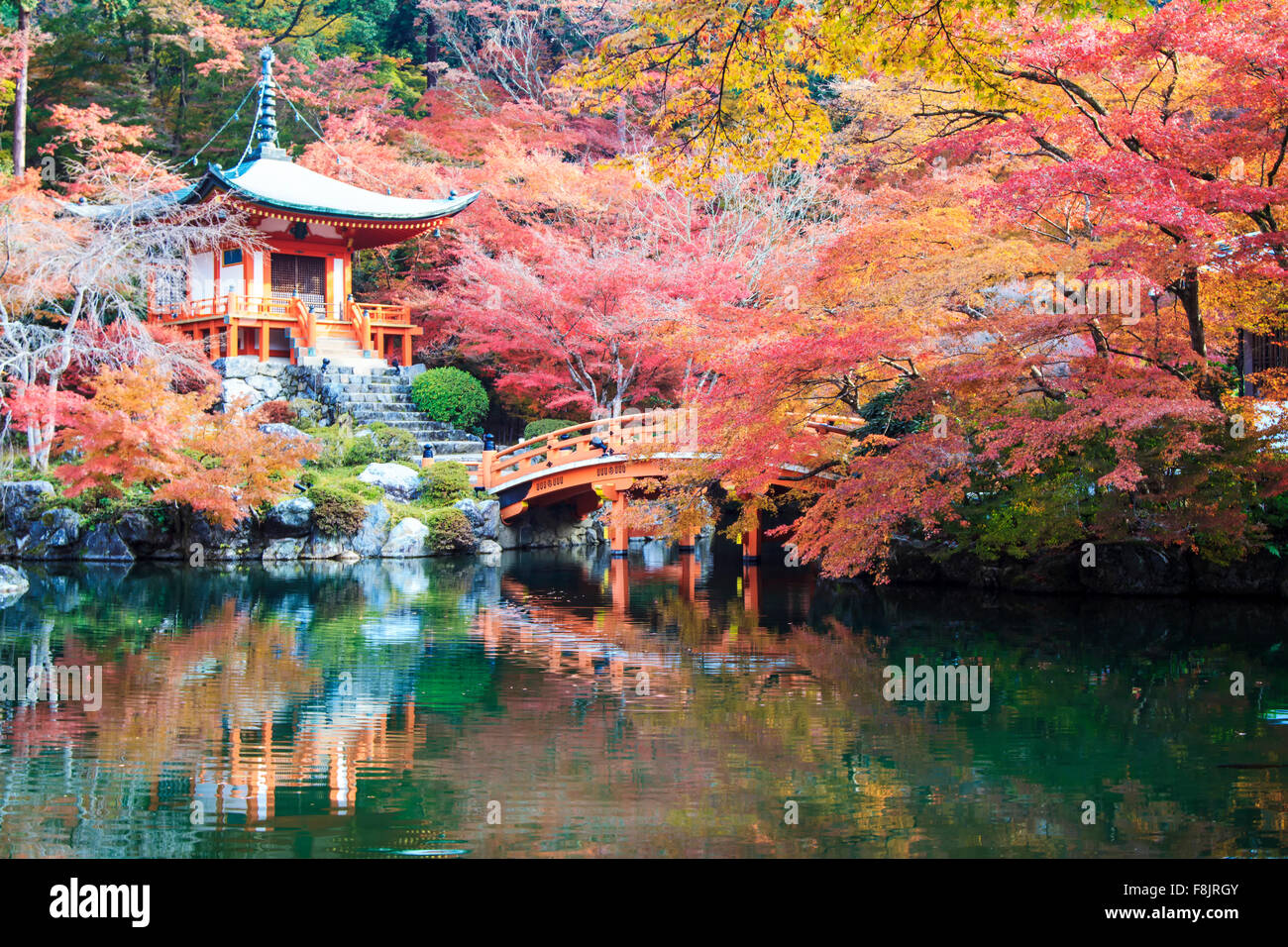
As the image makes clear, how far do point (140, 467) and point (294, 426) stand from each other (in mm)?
4114

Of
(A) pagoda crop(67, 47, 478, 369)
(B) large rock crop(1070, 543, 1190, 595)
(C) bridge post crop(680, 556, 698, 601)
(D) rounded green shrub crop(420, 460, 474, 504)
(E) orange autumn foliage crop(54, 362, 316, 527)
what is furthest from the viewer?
(A) pagoda crop(67, 47, 478, 369)

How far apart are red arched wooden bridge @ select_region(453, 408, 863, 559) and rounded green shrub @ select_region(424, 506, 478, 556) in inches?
41.8

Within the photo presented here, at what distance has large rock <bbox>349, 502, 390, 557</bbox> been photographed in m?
17.7

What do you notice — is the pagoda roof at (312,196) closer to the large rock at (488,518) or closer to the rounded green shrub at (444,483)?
the rounded green shrub at (444,483)

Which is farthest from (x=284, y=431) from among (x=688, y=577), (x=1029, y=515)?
(x=1029, y=515)

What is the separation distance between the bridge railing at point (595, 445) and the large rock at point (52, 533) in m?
6.13

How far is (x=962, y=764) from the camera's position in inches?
257

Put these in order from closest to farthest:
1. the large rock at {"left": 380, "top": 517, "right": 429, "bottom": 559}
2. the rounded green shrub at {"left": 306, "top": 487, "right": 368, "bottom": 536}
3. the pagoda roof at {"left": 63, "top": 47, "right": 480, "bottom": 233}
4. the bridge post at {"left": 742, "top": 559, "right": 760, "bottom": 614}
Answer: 1. the bridge post at {"left": 742, "top": 559, "right": 760, "bottom": 614}
2. the rounded green shrub at {"left": 306, "top": 487, "right": 368, "bottom": 536}
3. the large rock at {"left": 380, "top": 517, "right": 429, "bottom": 559}
4. the pagoda roof at {"left": 63, "top": 47, "right": 480, "bottom": 233}

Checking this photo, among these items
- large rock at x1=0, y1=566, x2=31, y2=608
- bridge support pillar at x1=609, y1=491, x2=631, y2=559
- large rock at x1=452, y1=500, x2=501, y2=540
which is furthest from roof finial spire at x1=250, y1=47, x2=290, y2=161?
large rock at x1=0, y1=566, x2=31, y2=608

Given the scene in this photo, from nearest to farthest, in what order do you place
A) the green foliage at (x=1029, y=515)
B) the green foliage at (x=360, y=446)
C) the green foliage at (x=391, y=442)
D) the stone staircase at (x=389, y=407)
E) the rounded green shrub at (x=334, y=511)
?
1. the green foliage at (x=1029, y=515)
2. the rounded green shrub at (x=334, y=511)
3. the green foliage at (x=360, y=446)
4. the green foliage at (x=391, y=442)
5. the stone staircase at (x=389, y=407)

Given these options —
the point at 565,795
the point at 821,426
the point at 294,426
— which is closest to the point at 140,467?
the point at 294,426

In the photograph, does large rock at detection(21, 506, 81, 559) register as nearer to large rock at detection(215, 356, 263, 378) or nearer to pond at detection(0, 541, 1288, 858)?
pond at detection(0, 541, 1288, 858)

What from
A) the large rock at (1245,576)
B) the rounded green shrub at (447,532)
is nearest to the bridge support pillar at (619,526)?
the rounded green shrub at (447,532)

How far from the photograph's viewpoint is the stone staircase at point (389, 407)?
20.9 metres
